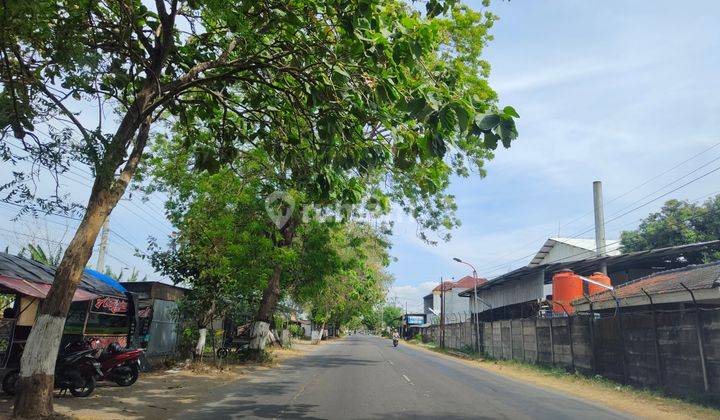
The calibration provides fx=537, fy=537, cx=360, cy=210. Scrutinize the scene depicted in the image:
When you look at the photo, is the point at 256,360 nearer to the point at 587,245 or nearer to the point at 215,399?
the point at 215,399

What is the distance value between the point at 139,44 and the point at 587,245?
41394 millimetres

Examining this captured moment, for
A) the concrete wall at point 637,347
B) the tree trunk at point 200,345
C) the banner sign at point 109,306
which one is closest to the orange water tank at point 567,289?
the concrete wall at point 637,347

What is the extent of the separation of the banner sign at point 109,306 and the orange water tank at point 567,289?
19430mm

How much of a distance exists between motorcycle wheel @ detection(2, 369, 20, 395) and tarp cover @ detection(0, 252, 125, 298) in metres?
2.01

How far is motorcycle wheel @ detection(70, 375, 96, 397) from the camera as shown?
10.9 meters

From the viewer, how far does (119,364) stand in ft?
41.5

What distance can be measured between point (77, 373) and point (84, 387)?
399mm

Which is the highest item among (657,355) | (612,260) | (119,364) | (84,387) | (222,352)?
(612,260)

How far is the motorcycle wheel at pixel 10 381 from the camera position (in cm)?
1003

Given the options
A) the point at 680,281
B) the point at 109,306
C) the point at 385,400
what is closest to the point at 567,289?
the point at 680,281

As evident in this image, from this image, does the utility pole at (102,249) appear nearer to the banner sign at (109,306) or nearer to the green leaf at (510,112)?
the banner sign at (109,306)

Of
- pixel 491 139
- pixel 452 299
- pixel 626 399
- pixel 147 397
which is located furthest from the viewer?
pixel 452 299

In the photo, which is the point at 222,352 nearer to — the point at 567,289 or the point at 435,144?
the point at 567,289

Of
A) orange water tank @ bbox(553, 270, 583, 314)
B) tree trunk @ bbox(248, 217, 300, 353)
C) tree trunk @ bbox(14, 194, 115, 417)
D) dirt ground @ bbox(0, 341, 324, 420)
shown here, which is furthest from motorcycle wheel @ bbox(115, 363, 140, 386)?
orange water tank @ bbox(553, 270, 583, 314)
